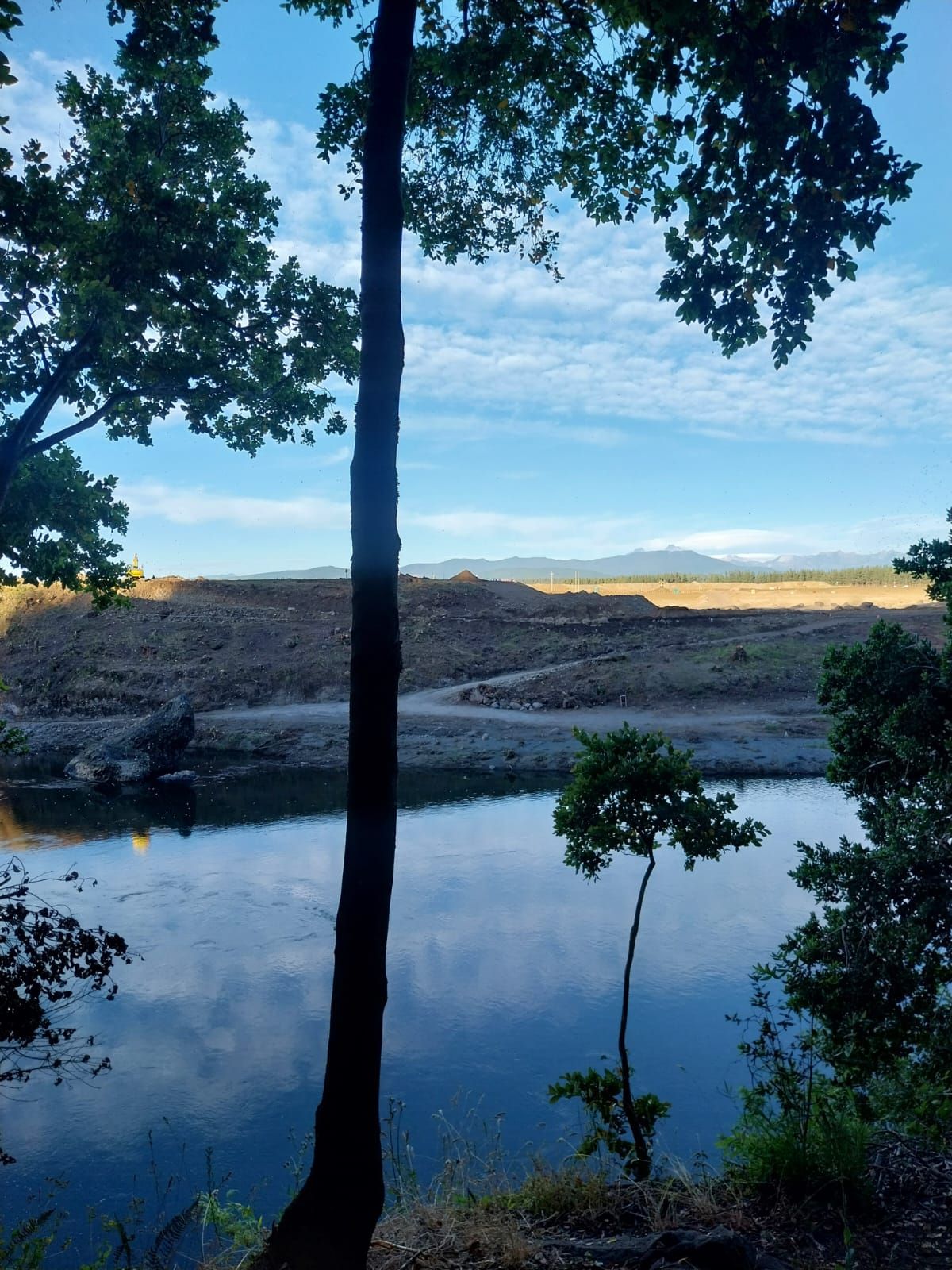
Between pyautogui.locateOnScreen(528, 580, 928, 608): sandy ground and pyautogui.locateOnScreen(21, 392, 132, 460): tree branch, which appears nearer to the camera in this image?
pyautogui.locateOnScreen(21, 392, 132, 460): tree branch

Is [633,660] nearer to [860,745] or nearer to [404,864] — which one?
[404,864]

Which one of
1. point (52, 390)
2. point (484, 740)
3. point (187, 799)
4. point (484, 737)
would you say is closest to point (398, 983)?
point (52, 390)

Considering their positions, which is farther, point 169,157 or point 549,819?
point 549,819

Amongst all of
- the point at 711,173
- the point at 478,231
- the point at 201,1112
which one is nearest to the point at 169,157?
the point at 478,231

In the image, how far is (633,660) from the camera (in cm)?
4397

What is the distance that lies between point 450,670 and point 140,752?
20296 millimetres

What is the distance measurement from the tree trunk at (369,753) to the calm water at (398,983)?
4684 mm

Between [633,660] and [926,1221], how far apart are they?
38409 mm

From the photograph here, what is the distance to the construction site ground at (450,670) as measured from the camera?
117 feet

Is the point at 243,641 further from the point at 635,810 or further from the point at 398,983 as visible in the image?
the point at 635,810

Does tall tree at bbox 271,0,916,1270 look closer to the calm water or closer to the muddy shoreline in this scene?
the calm water

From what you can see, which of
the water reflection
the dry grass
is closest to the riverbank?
the water reflection

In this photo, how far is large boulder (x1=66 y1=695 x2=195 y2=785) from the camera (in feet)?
105

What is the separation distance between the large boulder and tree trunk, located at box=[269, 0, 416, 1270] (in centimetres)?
2891
